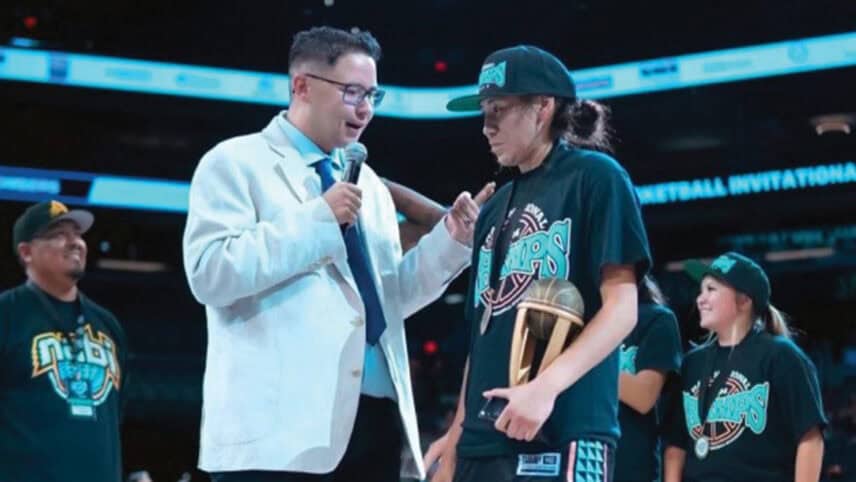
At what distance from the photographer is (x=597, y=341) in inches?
100.0

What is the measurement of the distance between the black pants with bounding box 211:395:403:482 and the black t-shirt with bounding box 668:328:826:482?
67.7 inches

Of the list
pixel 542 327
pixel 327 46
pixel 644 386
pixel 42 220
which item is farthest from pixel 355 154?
pixel 42 220

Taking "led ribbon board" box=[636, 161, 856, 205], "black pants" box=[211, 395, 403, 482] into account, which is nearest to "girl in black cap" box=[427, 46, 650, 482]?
"black pants" box=[211, 395, 403, 482]

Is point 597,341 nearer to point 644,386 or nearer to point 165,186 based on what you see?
point 644,386

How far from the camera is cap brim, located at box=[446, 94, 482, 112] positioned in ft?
9.83

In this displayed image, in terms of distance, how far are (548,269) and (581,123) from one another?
0.46 m

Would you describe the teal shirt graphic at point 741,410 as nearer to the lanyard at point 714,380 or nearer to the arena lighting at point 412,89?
the lanyard at point 714,380

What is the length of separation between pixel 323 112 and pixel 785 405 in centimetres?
223

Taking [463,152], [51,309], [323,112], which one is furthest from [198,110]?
[323,112]

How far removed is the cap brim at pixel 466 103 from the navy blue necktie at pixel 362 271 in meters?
0.44

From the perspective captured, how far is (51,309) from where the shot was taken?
5.11m

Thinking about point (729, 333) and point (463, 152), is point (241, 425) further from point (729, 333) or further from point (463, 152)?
point (463, 152)

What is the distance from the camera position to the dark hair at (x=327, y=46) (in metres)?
3.46

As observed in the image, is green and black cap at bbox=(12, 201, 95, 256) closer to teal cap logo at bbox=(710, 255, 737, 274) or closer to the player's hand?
the player's hand
